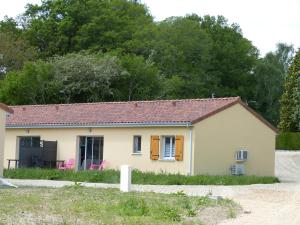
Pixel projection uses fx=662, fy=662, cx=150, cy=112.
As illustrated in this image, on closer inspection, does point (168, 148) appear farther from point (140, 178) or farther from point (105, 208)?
point (105, 208)

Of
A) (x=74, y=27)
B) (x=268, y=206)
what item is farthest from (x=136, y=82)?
(x=268, y=206)

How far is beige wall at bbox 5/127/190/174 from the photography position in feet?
99.8

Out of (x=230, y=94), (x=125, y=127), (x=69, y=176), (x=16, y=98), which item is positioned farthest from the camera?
(x=230, y=94)

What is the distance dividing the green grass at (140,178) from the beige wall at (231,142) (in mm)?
2237

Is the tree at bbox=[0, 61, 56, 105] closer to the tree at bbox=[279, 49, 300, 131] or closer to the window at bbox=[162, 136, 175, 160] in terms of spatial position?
the window at bbox=[162, 136, 175, 160]

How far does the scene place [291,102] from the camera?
2366 inches

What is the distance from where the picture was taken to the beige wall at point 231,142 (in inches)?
1191

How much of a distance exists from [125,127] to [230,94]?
40.7 meters

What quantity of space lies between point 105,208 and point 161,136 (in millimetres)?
15254

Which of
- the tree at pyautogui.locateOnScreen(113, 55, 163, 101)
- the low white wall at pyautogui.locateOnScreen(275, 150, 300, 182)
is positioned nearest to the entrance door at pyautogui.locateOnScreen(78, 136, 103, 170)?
the low white wall at pyautogui.locateOnScreen(275, 150, 300, 182)

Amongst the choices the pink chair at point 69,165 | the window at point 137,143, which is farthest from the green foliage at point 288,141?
the pink chair at point 69,165

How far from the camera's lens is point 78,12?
65875 millimetres

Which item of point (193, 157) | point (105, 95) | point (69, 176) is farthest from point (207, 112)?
point (105, 95)

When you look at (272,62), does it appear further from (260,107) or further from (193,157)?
(193,157)
